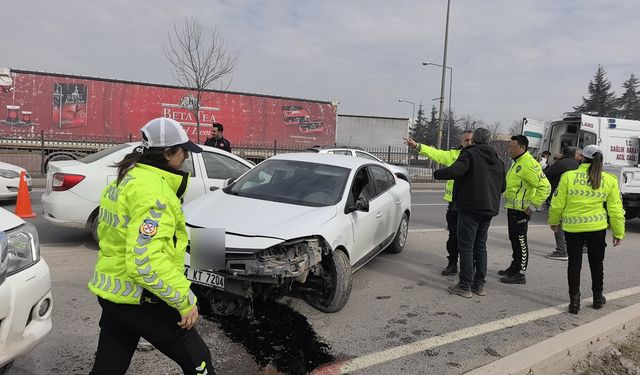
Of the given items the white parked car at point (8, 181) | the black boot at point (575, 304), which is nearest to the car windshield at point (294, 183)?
the black boot at point (575, 304)

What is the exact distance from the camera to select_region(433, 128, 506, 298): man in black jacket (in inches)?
197

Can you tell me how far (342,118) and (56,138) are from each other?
18.3m

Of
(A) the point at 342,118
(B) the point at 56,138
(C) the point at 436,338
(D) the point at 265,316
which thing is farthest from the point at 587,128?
(A) the point at 342,118

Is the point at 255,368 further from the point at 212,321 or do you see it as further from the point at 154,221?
the point at 154,221

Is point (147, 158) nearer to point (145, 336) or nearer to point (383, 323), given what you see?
point (145, 336)

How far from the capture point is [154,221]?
205 centimetres

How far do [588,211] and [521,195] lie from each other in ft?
3.58

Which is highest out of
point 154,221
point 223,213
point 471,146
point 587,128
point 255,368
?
point 587,128

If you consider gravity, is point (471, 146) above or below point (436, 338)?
above

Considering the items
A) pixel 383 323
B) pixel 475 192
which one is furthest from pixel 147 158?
pixel 475 192

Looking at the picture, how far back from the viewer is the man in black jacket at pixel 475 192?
4992 mm

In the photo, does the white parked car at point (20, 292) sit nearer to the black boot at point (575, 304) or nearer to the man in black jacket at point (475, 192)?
the man in black jacket at point (475, 192)

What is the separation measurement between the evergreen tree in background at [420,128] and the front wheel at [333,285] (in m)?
75.1

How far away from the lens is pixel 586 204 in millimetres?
4738
